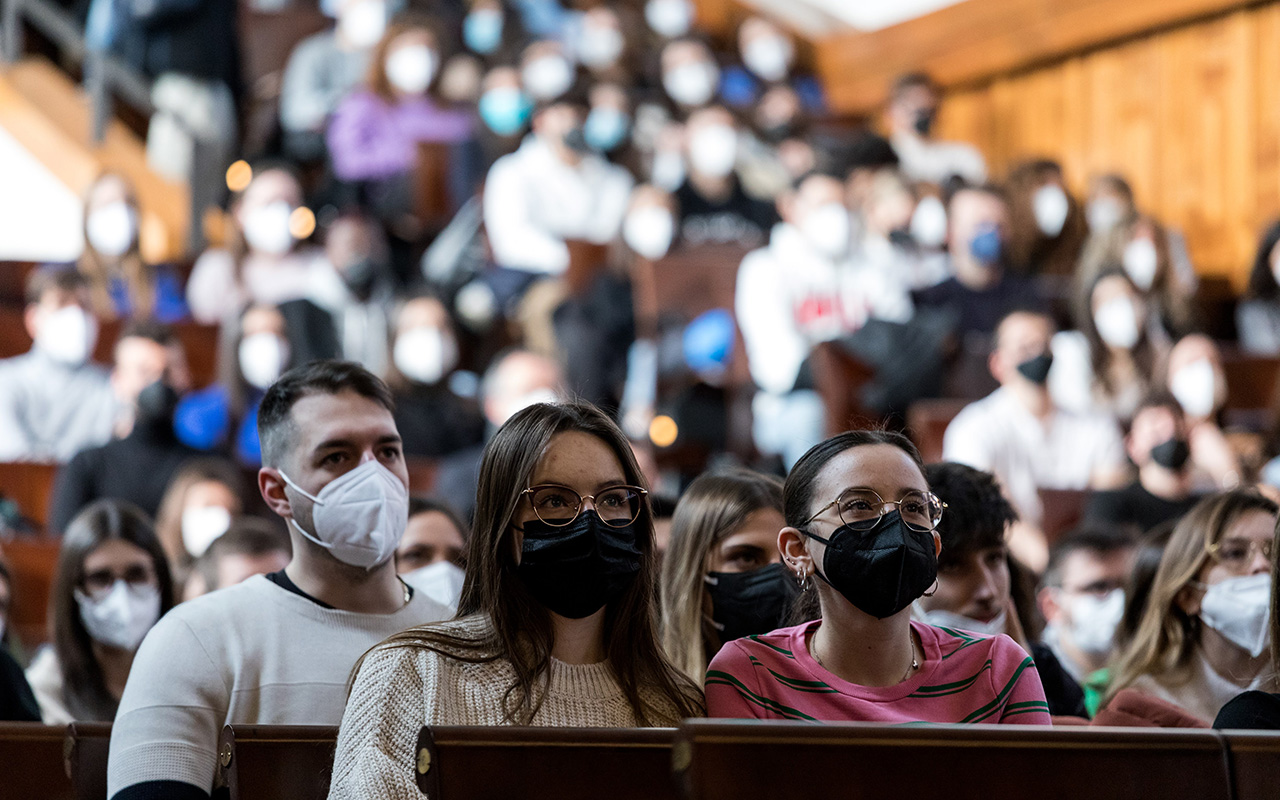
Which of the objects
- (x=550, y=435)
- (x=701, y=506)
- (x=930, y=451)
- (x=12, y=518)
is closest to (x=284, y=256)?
(x=12, y=518)

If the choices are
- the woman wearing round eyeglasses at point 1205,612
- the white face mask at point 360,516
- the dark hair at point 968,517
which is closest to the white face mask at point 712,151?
the woman wearing round eyeglasses at point 1205,612

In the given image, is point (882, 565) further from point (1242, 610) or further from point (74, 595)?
point (74, 595)

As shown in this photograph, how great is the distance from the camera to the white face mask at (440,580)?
7.99ft

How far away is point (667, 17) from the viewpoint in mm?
9398

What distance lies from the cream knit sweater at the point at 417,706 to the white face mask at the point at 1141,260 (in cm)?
487

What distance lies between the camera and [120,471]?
432cm

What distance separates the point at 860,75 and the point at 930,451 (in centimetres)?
487

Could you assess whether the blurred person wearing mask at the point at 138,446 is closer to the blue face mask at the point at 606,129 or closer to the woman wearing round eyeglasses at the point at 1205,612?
the woman wearing round eyeglasses at the point at 1205,612

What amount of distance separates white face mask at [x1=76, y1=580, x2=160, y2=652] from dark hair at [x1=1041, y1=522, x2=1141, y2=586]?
1850 mm

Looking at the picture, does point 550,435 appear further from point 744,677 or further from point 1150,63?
point 1150,63

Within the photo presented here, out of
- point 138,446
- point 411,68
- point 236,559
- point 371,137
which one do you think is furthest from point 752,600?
point 411,68

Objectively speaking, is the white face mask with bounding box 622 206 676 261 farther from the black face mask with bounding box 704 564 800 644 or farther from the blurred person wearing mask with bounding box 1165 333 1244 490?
the black face mask with bounding box 704 564 800 644

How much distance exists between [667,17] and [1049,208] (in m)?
3.45

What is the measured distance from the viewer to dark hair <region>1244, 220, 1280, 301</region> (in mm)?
6348
